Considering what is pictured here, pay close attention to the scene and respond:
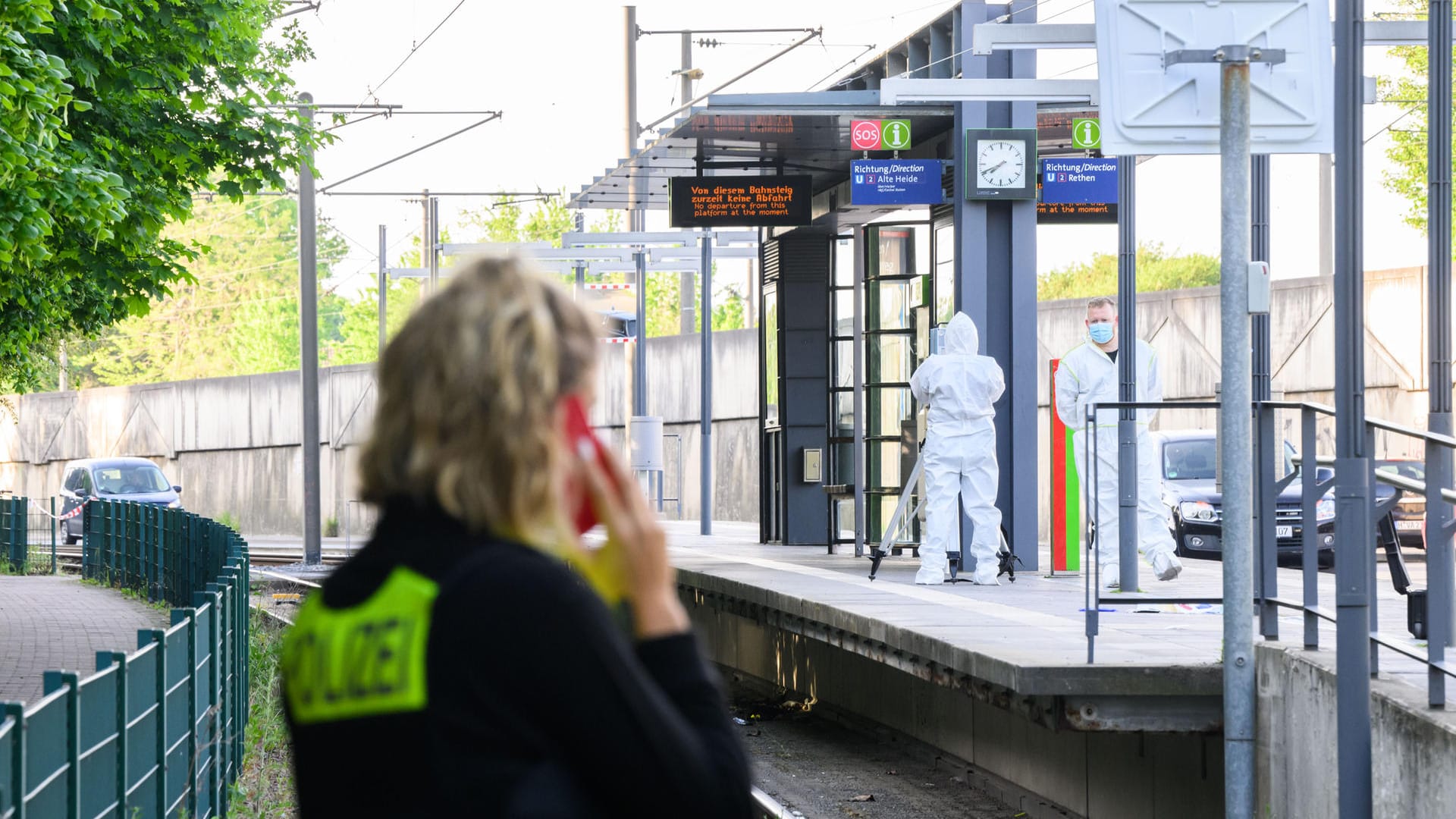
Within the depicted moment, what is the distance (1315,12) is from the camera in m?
7.50

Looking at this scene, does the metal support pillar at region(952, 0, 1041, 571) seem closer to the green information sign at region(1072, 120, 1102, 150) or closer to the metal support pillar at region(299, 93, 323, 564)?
the green information sign at region(1072, 120, 1102, 150)

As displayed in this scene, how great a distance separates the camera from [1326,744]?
23.0 feet

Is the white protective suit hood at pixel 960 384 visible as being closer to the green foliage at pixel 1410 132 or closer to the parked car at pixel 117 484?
the green foliage at pixel 1410 132

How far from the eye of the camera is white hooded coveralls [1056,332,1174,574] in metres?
12.5

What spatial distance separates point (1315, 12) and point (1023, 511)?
8538 mm

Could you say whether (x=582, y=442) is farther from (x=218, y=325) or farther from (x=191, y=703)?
(x=218, y=325)

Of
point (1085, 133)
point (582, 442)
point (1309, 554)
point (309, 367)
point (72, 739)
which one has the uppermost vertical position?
point (1085, 133)

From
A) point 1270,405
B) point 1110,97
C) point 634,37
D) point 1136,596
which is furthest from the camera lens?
point 634,37

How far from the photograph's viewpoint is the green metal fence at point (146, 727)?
4.81 m

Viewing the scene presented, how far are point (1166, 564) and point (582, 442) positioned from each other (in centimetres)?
1089

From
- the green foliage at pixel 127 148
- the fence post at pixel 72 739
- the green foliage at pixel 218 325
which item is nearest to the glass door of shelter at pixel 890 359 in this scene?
the green foliage at pixel 127 148

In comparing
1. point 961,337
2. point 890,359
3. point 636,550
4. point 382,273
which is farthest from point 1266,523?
point 382,273

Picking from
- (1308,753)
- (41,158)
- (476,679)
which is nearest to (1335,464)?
(1308,753)

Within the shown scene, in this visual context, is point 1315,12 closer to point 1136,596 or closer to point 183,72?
point 1136,596
